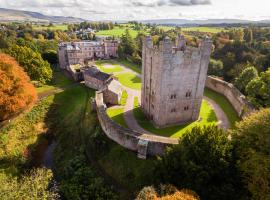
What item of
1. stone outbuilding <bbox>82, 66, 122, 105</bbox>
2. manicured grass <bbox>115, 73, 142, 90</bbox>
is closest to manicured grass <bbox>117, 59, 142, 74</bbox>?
manicured grass <bbox>115, 73, 142, 90</bbox>

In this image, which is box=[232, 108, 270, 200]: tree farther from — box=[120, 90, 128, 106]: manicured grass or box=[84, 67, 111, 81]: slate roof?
box=[84, 67, 111, 81]: slate roof

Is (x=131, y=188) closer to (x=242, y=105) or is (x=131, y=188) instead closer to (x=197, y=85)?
(x=197, y=85)

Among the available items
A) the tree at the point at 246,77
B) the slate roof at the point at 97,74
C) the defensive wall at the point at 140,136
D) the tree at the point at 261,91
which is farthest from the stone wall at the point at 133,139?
the tree at the point at 246,77

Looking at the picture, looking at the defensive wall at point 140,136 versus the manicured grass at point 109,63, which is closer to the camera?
the defensive wall at point 140,136

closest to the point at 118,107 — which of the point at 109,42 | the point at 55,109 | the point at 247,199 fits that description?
the point at 55,109

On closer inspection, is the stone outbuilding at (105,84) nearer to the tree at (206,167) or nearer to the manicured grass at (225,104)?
the manicured grass at (225,104)

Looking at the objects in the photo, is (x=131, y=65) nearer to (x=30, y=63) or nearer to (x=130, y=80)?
(x=130, y=80)

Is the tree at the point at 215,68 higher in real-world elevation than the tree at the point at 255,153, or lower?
lower

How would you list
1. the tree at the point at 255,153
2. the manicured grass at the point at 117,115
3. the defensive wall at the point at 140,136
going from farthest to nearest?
the manicured grass at the point at 117,115 < the defensive wall at the point at 140,136 < the tree at the point at 255,153

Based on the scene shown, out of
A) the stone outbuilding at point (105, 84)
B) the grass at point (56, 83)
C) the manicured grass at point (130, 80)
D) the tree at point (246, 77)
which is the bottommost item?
the grass at point (56, 83)
